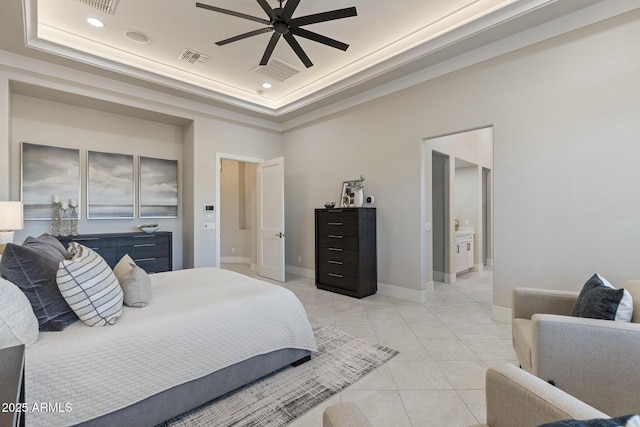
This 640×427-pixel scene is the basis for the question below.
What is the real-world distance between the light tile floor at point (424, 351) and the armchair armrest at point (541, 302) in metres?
0.54

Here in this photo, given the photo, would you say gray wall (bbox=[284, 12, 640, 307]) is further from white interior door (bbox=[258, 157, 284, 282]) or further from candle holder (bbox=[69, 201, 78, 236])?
candle holder (bbox=[69, 201, 78, 236])

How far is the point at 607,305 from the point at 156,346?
2488 millimetres

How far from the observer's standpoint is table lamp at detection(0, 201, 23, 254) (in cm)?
285

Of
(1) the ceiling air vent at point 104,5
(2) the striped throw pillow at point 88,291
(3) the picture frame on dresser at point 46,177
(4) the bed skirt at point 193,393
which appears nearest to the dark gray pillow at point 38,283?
(2) the striped throw pillow at point 88,291

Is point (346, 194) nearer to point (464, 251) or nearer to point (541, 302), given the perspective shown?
point (464, 251)

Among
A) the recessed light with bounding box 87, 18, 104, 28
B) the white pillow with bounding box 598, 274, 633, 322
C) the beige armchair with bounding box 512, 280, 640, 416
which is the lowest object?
the beige armchair with bounding box 512, 280, 640, 416

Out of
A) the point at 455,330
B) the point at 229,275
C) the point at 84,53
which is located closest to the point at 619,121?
the point at 455,330

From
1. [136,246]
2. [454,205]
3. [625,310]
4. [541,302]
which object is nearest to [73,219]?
[136,246]

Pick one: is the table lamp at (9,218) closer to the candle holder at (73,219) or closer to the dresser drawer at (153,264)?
the candle holder at (73,219)

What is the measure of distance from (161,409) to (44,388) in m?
0.58

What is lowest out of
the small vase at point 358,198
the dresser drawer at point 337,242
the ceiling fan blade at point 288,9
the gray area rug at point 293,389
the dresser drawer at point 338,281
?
the gray area rug at point 293,389

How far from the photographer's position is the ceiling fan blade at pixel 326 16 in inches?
93.0

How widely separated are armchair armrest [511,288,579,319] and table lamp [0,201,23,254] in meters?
4.69

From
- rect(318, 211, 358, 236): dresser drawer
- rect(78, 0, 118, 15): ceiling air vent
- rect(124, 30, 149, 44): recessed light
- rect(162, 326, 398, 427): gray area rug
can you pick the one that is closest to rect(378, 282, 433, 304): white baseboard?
rect(318, 211, 358, 236): dresser drawer
